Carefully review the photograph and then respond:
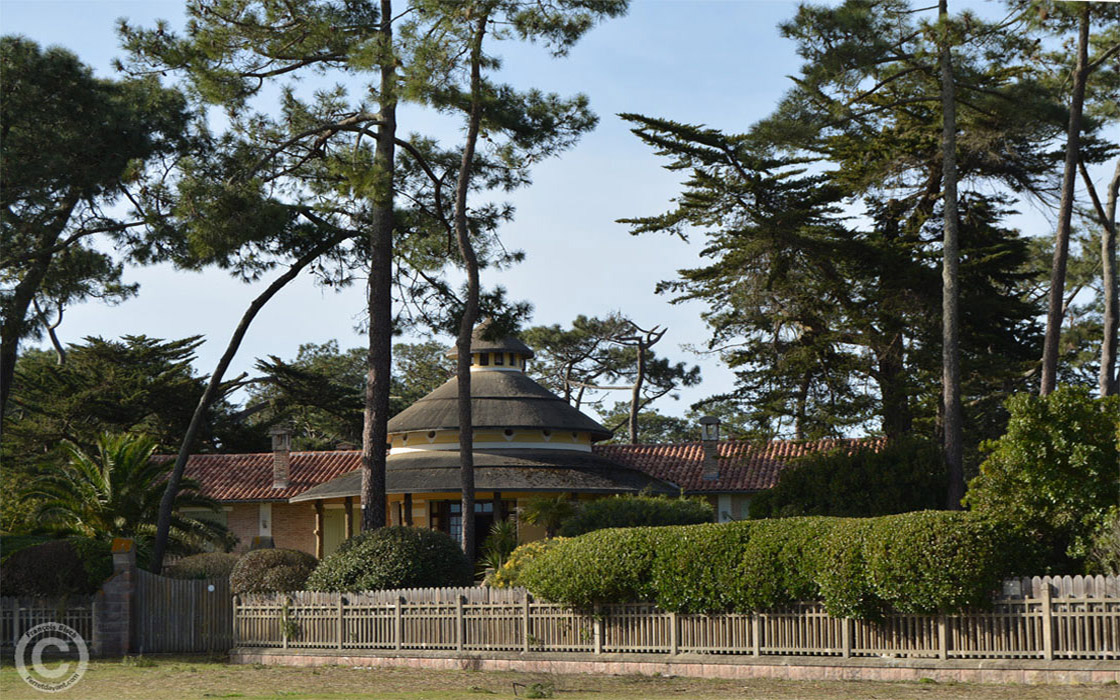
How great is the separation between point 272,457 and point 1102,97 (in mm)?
29217

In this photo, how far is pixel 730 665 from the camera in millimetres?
19391

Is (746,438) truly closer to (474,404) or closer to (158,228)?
(474,404)

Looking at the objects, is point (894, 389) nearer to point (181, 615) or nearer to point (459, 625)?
point (459, 625)

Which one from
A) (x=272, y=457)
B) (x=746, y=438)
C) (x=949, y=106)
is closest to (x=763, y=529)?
(x=949, y=106)

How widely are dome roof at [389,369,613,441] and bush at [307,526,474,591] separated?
1301 centimetres

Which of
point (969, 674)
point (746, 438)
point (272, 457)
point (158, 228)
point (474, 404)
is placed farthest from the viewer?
point (272, 457)

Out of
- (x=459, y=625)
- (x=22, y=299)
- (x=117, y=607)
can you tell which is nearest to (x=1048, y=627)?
(x=459, y=625)

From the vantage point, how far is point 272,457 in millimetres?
44500

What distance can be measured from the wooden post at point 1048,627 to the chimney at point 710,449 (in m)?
24.3

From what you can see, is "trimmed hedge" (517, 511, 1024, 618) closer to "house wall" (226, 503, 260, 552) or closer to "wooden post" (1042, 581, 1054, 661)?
"wooden post" (1042, 581, 1054, 661)

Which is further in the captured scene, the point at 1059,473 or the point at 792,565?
the point at 792,565

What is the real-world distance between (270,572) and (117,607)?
305 centimetres

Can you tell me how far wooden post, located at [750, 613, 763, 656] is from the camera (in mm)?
19281

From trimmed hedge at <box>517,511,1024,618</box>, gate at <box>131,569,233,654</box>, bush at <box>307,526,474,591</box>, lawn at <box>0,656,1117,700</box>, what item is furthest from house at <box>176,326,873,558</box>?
lawn at <box>0,656,1117,700</box>
